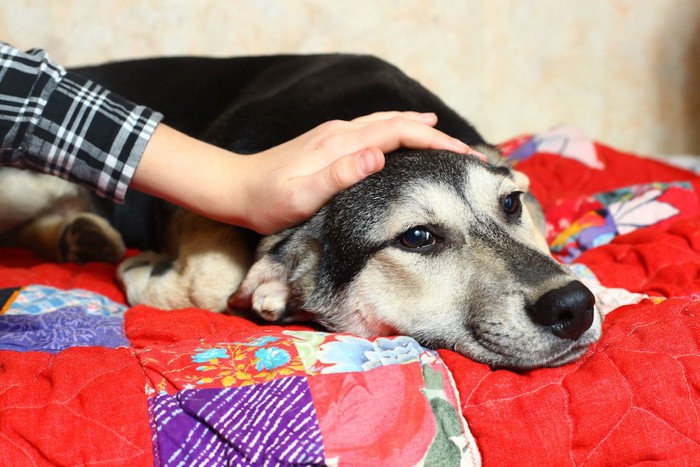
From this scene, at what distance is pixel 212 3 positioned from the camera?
4.26 metres

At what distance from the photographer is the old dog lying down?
1861mm

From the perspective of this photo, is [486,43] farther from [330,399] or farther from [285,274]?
[330,399]

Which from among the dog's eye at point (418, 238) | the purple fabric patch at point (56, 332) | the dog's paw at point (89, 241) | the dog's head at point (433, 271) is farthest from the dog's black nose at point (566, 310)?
the dog's paw at point (89, 241)

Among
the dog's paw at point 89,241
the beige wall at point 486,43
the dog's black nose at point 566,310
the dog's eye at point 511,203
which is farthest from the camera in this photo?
the beige wall at point 486,43

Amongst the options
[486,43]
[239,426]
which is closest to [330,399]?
[239,426]

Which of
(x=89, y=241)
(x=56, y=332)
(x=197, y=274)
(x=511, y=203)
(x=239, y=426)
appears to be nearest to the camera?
(x=239, y=426)

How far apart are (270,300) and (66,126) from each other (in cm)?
74

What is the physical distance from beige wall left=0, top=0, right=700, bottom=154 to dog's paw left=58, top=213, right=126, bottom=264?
1.59 metres

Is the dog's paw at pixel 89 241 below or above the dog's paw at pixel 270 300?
below

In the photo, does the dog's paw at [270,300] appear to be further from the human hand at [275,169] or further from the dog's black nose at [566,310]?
the dog's black nose at [566,310]

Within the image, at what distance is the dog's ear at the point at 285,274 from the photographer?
2229mm

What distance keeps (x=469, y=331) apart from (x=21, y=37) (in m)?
3.20

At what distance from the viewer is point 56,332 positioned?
201cm

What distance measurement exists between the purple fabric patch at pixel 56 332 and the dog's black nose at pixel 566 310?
105 cm
